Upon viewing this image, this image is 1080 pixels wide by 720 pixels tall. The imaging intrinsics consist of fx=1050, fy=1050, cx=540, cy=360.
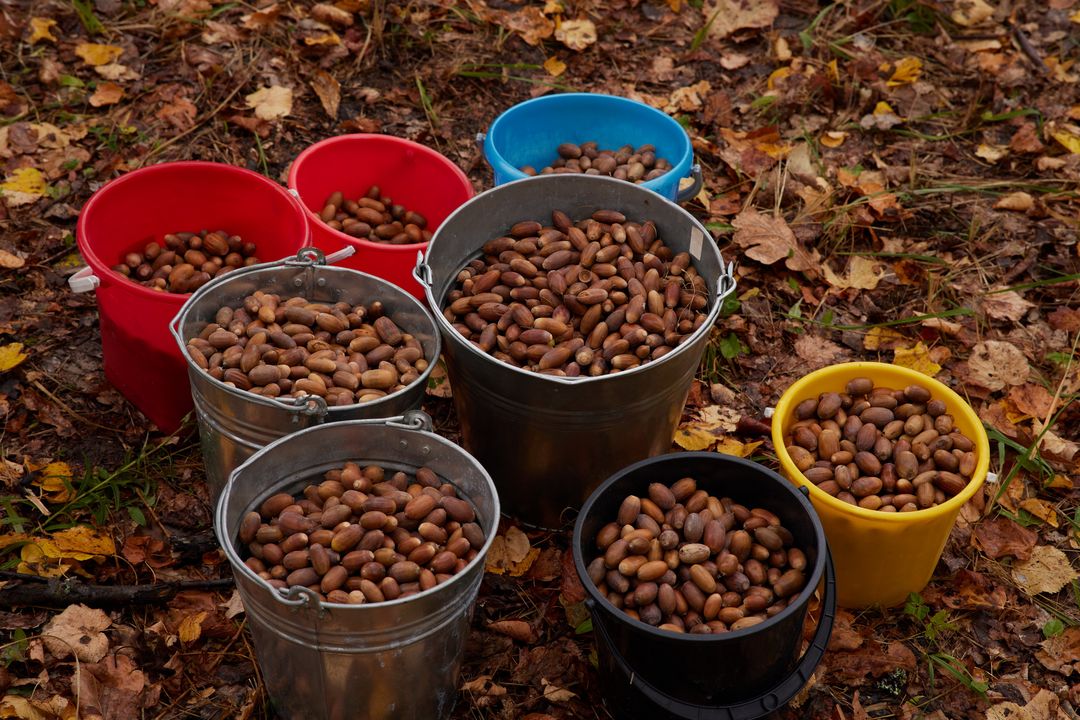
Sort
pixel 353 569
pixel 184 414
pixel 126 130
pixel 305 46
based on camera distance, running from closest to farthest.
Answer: pixel 353 569 < pixel 184 414 < pixel 126 130 < pixel 305 46

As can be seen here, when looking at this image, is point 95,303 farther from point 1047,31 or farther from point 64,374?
point 1047,31

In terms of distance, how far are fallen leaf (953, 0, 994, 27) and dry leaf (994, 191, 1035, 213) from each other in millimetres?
1275

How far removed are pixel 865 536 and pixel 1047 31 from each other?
3.48m

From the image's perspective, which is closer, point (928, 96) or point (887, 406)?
point (887, 406)

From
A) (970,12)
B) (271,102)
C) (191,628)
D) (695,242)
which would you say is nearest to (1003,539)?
(695,242)

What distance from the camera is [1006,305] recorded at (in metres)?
3.81

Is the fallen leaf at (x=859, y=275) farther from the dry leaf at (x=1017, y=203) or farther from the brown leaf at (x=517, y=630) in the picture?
the brown leaf at (x=517, y=630)

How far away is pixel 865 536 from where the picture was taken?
→ 272cm

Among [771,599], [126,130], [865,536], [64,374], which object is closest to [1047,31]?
[865,536]

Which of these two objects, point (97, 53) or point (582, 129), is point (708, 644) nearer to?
point (582, 129)

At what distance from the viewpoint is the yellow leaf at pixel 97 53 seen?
4.33 meters

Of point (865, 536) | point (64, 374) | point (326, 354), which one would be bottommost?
point (64, 374)

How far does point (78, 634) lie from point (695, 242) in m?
1.97

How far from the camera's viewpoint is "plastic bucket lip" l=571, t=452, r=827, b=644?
229cm
